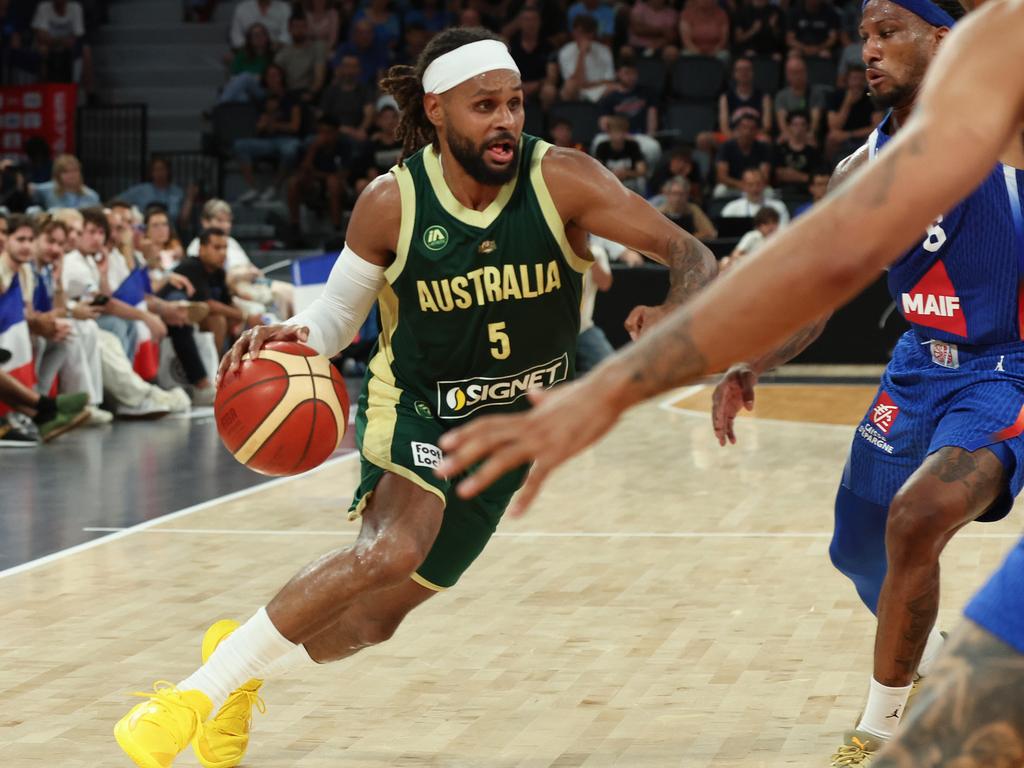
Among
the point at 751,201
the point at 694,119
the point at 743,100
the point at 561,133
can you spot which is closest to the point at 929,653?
the point at 751,201

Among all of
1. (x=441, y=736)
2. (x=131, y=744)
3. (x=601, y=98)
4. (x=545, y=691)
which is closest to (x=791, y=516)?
(x=545, y=691)

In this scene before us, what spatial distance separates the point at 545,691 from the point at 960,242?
1721 mm

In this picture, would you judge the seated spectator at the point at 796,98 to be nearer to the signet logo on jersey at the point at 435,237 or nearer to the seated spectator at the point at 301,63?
the seated spectator at the point at 301,63

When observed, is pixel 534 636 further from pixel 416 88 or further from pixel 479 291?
pixel 416 88

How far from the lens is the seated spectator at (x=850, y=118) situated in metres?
15.6

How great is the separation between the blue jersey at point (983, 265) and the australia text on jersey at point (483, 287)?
0.96 m

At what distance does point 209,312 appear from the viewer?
500 inches

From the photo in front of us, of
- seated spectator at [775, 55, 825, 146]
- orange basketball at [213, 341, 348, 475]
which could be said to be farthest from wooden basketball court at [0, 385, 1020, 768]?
seated spectator at [775, 55, 825, 146]

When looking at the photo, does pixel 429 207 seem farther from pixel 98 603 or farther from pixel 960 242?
pixel 98 603

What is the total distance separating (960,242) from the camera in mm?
3791

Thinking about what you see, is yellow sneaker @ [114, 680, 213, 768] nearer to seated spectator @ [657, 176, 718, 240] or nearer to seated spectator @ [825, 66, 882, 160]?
seated spectator @ [657, 176, 718, 240]

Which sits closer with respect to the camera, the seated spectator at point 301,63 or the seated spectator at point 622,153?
the seated spectator at point 622,153

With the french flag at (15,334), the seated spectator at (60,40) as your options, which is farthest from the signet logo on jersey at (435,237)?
the seated spectator at (60,40)

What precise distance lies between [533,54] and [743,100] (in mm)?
2485
